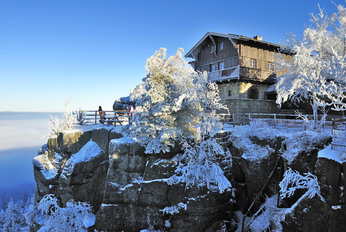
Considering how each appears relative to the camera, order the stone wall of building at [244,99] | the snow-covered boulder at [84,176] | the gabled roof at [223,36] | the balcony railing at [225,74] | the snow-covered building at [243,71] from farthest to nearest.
Result: 1. the stone wall of building at [244,99]
2. the snow-covered building at [243,71]
3. the balcony railing at [225,74]
4. the gabled roof at [223,36]
5. the snow-covered boulder at [84,176]

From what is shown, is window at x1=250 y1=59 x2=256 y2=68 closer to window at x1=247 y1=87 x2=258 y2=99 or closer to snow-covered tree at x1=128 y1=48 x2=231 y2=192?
window at x1=247 y1=87 x2=258 y2=99

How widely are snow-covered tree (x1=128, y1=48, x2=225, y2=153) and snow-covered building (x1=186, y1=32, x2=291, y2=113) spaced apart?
9.76 meters

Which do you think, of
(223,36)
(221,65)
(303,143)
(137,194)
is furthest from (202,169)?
(223,36)

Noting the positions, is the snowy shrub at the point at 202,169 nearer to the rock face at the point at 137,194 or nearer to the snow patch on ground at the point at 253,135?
the rock face at the point at 137,194

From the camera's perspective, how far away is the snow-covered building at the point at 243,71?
849 inches

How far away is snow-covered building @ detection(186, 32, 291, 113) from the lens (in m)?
21.6

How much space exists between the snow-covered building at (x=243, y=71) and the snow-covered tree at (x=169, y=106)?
976 cm

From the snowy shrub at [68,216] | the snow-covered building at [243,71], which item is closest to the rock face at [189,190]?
the snowy shrub at [68,216]

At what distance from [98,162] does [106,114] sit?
575 centimetres

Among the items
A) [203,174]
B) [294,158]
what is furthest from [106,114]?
[294,158]

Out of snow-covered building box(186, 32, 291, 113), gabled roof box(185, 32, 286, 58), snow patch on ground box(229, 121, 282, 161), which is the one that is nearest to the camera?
snow patch on ground box(229, 121, 282, 161)

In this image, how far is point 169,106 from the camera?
12.1m

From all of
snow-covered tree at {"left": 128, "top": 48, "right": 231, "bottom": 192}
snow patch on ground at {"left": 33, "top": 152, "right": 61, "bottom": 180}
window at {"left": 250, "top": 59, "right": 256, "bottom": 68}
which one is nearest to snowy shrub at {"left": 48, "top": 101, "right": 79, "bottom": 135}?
snow patch on ground at {"left": 33, "top": 152, "right": 61, "bottom": 180}

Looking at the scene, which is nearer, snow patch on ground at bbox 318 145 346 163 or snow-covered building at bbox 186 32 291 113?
snow patch on ground at bbox 318 145 346 163
